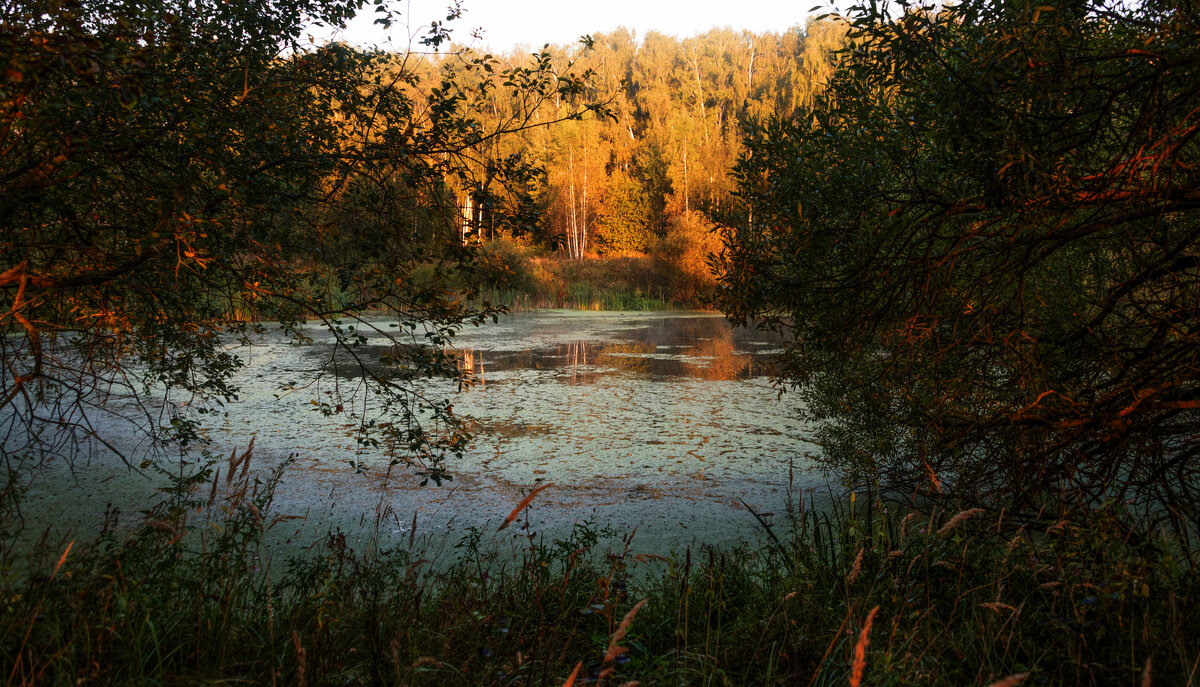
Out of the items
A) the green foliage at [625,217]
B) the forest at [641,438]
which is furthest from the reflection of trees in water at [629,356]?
the green foliage at [625,217]

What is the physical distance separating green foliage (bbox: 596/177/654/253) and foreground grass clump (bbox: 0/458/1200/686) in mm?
29209

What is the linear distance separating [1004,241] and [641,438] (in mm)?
3397

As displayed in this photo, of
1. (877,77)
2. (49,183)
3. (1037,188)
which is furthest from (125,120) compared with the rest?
(1037,188)

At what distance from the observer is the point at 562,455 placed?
16.4 feet

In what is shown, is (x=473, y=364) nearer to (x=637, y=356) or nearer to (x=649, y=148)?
(x=637, y=356)

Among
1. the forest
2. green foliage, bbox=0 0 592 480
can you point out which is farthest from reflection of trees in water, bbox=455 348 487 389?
green foliage, bbox=0 0 592 480

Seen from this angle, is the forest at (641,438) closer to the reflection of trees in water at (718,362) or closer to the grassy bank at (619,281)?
the reflection of trees in water at (718,362)

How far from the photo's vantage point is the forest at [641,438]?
5.80 ft

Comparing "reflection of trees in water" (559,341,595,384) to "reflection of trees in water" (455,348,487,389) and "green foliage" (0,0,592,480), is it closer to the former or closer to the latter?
"reflection of trees in water" (455,348,487,389)

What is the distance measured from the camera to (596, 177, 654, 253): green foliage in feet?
102

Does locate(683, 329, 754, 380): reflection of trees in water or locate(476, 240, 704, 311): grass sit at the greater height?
locate(476, 240, 704, 311): grass

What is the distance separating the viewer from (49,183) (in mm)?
2078

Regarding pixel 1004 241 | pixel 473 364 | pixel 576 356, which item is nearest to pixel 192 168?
pixel 1004 241

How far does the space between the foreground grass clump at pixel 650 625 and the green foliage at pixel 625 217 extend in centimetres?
2921
